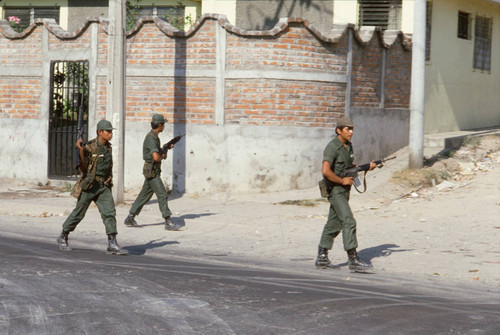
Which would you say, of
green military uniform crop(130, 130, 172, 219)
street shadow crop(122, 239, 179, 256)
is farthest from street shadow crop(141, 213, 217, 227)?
street shadow crop(122, 239, 179, 256)

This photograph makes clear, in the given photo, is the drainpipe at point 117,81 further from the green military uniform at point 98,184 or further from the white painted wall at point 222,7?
the white painted wall at point 222,7

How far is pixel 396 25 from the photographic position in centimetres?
2128

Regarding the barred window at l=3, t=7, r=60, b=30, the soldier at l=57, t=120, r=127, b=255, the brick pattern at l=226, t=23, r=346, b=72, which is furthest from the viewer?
the barred window at l=3, t=7, r=60, b=30

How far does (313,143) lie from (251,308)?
9.77 metres

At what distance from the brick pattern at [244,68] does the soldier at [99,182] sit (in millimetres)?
6340

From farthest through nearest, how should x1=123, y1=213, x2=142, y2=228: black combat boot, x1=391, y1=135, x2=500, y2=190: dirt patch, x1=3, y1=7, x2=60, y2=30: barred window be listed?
x1=3, y1=7, x2=60, y2=30: barred window → x1=391, y1=135, x2=500, y2=190: dirt patch → x1=123, y1=213, x2=142, y2=228: black combat boot

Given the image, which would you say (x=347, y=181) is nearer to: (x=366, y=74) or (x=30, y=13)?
(x=366, y=74)

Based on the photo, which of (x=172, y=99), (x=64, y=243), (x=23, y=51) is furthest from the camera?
(x=23, y=51)

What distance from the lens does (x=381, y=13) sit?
21.4 meters

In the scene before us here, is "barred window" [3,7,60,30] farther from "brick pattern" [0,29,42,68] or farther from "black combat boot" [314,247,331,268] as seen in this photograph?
"black combat boot" [314,247,331,268]

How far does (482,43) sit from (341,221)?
51.9 feet

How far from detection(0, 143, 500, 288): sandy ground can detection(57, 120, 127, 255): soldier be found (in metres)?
0.85

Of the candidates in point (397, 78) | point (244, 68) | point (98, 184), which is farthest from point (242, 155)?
point (98, 184)

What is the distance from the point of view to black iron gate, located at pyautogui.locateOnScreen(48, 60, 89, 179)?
62.0ft
